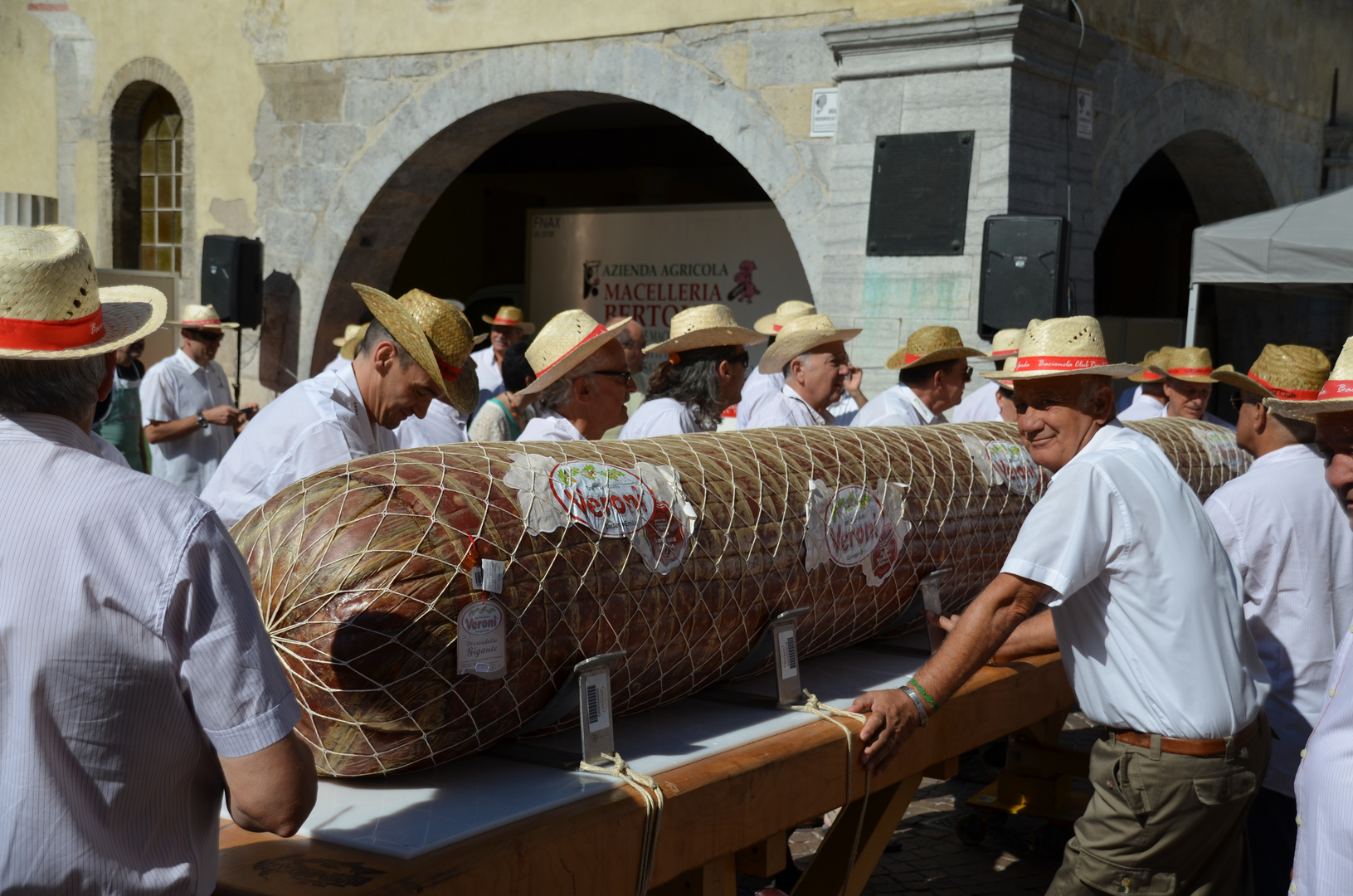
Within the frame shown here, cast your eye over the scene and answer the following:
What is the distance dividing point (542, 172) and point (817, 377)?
10927mm

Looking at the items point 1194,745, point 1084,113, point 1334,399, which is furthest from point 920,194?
point 1194,745

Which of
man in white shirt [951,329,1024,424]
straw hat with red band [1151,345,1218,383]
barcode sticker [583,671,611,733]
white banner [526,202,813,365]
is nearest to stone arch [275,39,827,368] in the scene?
white banner [526,202,813,365]

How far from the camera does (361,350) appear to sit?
2.97m

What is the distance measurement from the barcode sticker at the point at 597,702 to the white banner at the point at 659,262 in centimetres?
768

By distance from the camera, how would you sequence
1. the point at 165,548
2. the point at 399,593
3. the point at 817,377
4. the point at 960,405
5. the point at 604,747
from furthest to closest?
the point at 960,405 < the point at 817,377 < the point at 604,747 < the point at 399,593 < the point at 165,548

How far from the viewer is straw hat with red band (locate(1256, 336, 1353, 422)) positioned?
2.23 metres

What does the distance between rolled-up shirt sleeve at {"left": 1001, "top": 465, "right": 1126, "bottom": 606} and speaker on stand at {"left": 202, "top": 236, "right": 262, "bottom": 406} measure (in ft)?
28.0

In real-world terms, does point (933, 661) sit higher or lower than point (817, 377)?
lower

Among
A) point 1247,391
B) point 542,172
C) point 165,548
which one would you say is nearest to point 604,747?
point 165,548

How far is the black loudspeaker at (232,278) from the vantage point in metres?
9.88

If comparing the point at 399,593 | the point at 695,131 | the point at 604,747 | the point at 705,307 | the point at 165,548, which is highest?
the point at 695,131

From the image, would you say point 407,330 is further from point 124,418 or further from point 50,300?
point 124,418

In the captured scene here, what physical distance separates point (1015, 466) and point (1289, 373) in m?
A: 0.99

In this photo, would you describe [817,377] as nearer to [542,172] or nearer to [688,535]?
[688,535]
